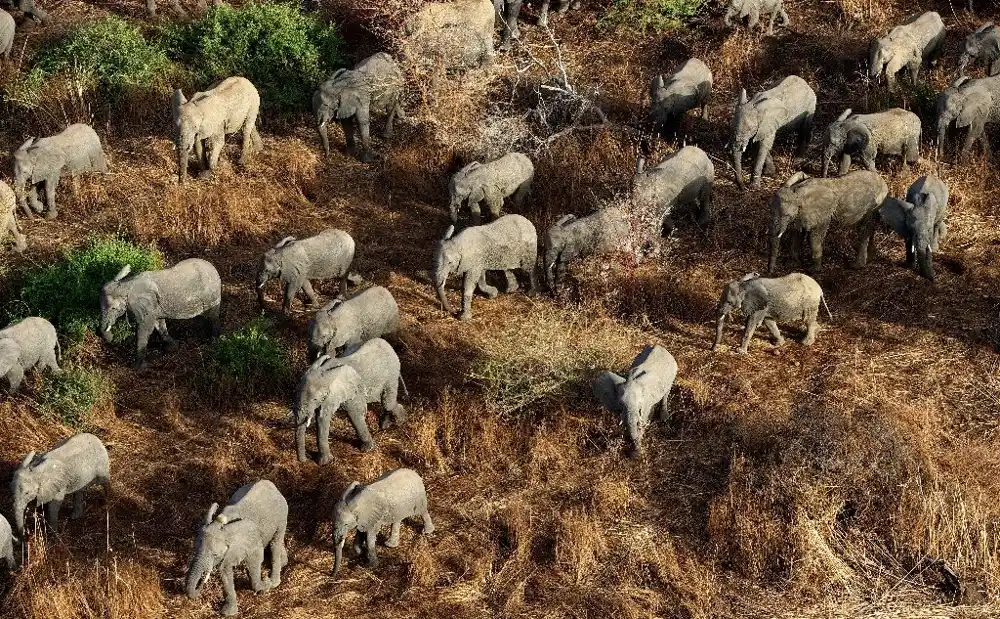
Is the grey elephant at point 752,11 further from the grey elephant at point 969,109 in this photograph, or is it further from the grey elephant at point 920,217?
the grey elephant at point 920,217

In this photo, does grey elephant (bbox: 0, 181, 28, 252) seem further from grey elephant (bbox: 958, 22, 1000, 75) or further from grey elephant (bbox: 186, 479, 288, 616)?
grey elephant (bbox: 958, 22, 1000, 75)

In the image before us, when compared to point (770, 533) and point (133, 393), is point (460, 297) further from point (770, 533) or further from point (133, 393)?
point (770, 533)

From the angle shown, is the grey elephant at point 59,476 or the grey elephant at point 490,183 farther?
the grey elephant at point 490,183

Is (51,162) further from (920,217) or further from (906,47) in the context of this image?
(906,47)

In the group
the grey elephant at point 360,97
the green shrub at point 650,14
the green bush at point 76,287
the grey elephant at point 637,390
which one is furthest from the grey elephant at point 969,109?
the green bush at point 76,287

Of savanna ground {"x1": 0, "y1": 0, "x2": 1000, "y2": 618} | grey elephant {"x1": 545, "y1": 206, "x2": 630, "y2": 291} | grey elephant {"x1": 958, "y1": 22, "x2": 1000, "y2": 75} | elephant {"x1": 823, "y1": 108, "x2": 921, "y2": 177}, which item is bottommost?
savanna ground {"x1": 0, "y1": 0, "x2": 1000, "y2": 618}

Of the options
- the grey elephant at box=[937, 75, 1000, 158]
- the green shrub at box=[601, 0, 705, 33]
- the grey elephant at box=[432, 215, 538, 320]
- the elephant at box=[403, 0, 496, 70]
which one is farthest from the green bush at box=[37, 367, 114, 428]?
the grey elephant at box=[937, 75, 1000, 158]
